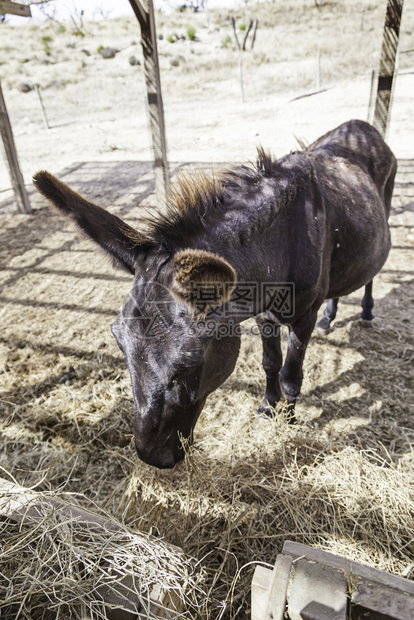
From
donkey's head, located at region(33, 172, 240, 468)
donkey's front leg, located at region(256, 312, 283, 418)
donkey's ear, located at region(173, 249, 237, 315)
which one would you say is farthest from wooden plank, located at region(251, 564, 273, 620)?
donkey's front leg, located at region(256, 312, 283, 418)

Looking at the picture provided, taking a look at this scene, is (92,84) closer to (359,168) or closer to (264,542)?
(359,168)

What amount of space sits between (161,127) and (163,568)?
5.52 metres

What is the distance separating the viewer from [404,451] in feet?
8.59

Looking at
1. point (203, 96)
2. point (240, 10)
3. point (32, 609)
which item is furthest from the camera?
point (240, 10)

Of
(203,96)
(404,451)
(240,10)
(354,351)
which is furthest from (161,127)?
(240,10)

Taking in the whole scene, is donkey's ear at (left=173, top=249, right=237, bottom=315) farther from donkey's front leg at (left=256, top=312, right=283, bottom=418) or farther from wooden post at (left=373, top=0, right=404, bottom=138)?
wooden post at (left=373, top=0, right=404, bottom=138)

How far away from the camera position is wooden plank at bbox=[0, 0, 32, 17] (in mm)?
4160

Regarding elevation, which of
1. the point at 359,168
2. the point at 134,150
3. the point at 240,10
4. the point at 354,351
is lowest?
the point at 354,351

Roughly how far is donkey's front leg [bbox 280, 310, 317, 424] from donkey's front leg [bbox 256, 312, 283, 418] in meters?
0.09

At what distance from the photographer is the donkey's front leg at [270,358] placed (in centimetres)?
268

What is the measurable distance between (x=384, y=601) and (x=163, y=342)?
112cm

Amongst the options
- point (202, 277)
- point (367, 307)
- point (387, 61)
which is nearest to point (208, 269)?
point (202, 277)

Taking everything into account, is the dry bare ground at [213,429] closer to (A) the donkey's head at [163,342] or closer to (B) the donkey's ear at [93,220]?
(A) the donkey's head at [163,342]

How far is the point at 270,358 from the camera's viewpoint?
2799 mm
